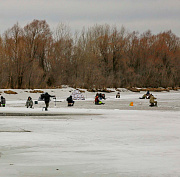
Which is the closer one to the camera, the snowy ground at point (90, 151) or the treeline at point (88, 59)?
the snowy ground at point (90, 151)

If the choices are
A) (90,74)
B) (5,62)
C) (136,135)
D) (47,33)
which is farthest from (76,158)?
(47,33)

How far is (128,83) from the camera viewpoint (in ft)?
334

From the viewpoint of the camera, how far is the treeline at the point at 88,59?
66.5 meters

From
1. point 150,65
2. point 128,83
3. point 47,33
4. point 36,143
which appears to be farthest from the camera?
point 150,65

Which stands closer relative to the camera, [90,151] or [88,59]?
[90,151]

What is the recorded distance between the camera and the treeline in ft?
218

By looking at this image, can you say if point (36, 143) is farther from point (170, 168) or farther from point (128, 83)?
point (128, 83)

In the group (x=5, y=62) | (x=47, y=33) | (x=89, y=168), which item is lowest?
(x=89, y=168)

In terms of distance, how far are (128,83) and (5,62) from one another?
140 ft

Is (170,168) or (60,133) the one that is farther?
(60,133)

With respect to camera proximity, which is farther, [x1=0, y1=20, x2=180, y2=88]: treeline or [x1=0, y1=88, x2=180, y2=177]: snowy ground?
[x1=0, y1=20, x2=180, y2=88]: treeline

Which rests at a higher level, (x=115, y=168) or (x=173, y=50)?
(x=173, y=50)

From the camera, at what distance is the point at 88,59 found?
89000 mm

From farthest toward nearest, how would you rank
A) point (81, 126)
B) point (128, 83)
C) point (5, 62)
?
point (128, 83) → point (5, 62) → point (81, 126)
